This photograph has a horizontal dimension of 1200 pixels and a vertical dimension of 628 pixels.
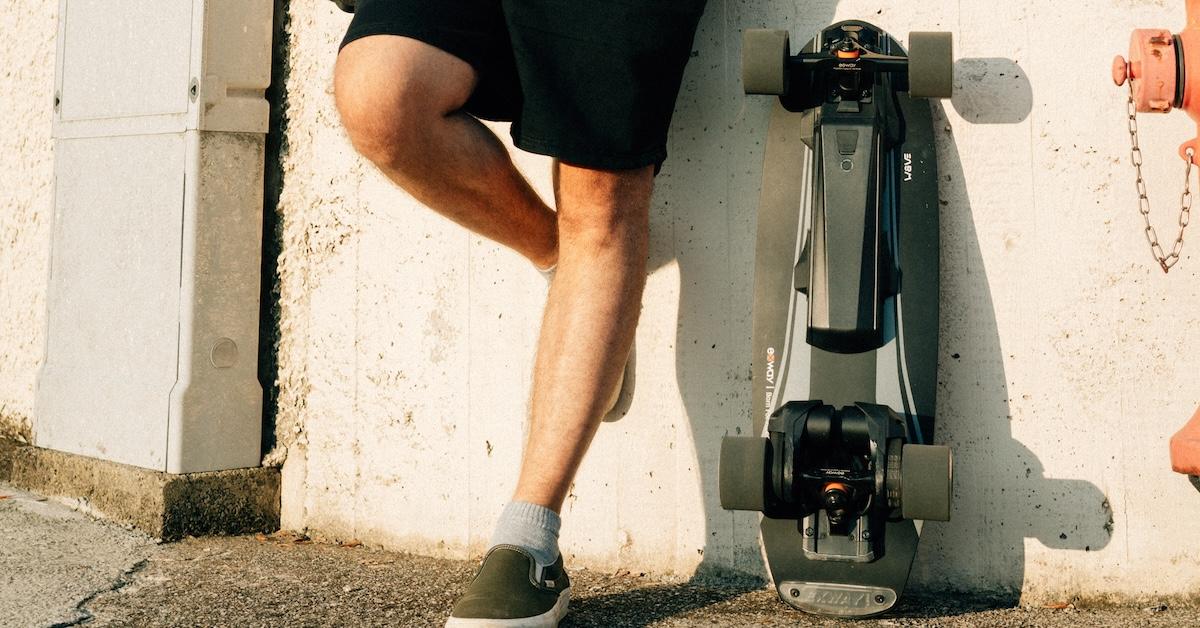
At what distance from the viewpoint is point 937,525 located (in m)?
1.95

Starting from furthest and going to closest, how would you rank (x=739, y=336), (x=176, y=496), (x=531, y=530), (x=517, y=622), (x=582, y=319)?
(x=176, y=496) → (x=739, y=336) → (x=582, y=319) → (x=531, y=530) → (x=517, y=622)

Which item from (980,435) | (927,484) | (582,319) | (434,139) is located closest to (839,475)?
(927,484)

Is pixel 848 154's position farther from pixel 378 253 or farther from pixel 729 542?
pixel 378 253

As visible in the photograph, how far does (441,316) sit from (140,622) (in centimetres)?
83

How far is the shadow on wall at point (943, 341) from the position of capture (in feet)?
6.30

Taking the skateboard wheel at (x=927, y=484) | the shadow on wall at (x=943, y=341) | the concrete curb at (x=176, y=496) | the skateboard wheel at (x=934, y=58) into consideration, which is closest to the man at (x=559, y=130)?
the shadow on wall at (x=943, y=341)

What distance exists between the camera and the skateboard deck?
184cm

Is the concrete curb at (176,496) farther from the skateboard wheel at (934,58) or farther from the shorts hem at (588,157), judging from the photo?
the skateboard wheel at (934,58)

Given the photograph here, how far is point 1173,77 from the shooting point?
170cm

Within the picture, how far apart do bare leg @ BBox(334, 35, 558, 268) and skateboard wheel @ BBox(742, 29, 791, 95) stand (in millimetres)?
454

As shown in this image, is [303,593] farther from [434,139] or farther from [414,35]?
[414,35]

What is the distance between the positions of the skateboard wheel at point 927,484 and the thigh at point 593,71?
2.15 feet

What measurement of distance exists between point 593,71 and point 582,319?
1.34 feet

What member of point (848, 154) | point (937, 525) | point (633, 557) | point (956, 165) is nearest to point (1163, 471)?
point (937, 525)
